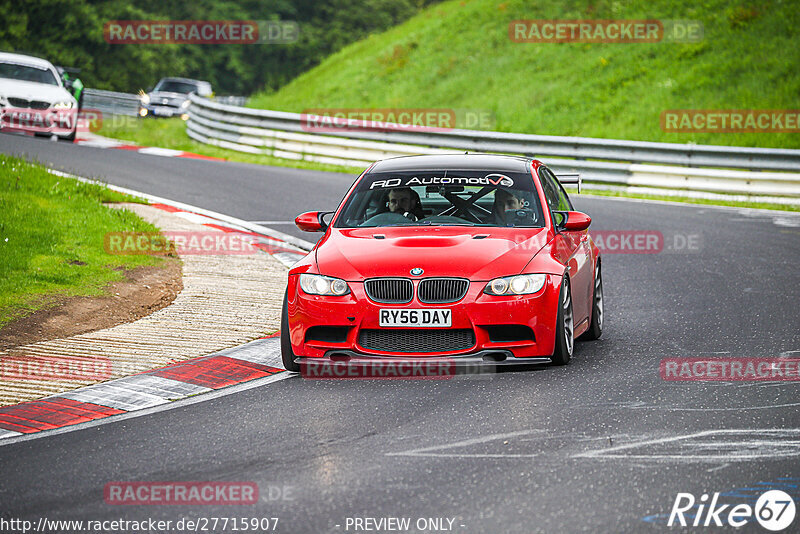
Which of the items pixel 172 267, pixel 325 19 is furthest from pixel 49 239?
pixel 325 19

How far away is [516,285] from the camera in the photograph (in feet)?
25.5

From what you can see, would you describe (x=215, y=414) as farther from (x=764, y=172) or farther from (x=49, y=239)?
(x=764, y=172)

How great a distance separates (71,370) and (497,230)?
331 cm

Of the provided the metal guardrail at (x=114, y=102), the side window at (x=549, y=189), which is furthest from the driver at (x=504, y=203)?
the metal guardrail at (x=114, y=102)

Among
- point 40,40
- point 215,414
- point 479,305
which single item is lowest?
point 215,414

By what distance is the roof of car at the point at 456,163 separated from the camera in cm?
924

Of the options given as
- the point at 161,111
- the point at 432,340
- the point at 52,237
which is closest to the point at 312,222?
the point at 432,340

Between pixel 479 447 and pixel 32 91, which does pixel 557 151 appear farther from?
pixel 479 447

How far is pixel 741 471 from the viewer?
18.4 feet

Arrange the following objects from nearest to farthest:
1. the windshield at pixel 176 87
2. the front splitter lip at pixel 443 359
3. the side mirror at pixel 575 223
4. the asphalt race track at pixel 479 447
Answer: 1. the asphalt race track at pixel 479 447
2. the front splitter lip at pixel 443 359
3. the side mirror at pixel 575 223
4. the windshield at pixel 176 87

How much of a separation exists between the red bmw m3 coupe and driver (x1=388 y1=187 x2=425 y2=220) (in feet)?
0.45

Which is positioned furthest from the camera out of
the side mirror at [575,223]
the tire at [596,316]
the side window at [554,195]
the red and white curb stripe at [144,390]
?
the tire at [596,316]

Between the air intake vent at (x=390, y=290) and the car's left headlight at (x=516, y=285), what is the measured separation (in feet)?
1.75

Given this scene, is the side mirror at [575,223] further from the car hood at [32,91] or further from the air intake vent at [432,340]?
the car hood at [32,91]
